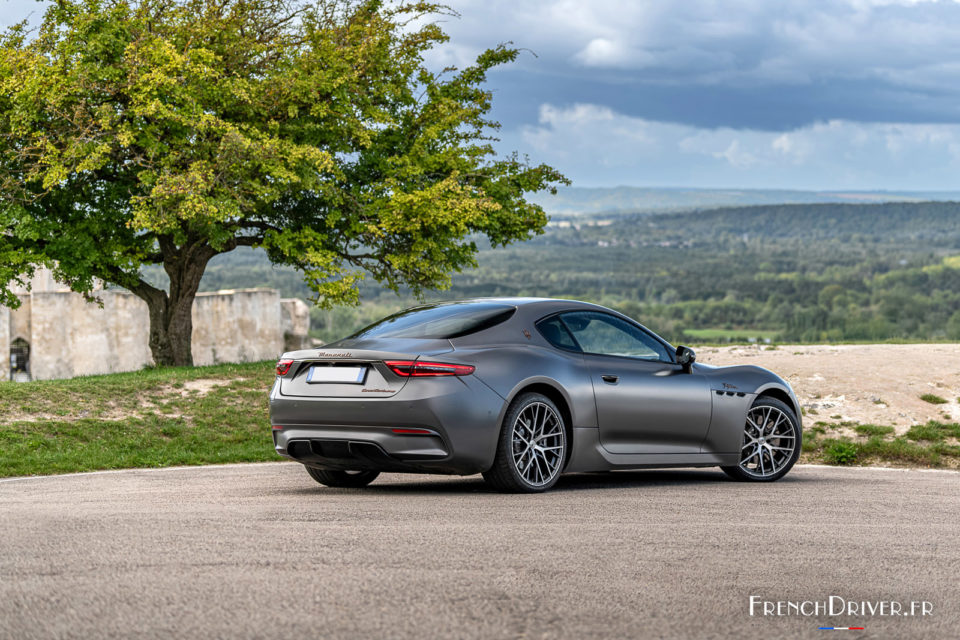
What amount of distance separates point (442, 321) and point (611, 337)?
1.50 meters

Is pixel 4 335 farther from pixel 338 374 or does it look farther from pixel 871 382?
pixel 338 374

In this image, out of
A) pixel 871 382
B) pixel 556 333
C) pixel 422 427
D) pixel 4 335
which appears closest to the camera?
pixel 422 427

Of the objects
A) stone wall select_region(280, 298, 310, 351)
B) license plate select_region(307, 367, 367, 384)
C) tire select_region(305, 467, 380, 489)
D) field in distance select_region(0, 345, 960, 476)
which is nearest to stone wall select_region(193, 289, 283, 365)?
stone wall select_region(280, 298, 310, 351)

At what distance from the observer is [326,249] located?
909 inches

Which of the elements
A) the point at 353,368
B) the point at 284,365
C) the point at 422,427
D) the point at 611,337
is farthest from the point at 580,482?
the point at 284,365

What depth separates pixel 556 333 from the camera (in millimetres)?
8891

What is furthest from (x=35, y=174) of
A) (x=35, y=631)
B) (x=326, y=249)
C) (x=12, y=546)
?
(x=35, y=631)

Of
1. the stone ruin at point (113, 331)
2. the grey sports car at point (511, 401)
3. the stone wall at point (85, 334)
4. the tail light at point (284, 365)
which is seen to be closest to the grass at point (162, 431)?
the grey sports car at point (511, 401)

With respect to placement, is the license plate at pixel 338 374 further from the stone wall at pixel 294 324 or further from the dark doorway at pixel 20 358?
the dark doorway at pixel 20 358

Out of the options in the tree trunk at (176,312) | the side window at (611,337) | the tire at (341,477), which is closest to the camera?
the side window at (611,337)

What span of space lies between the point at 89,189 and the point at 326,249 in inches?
187

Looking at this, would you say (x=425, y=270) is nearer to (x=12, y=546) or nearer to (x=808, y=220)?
(x=12, y=546)

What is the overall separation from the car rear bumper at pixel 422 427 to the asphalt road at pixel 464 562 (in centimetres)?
30

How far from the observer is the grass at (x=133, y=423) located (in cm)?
1299
